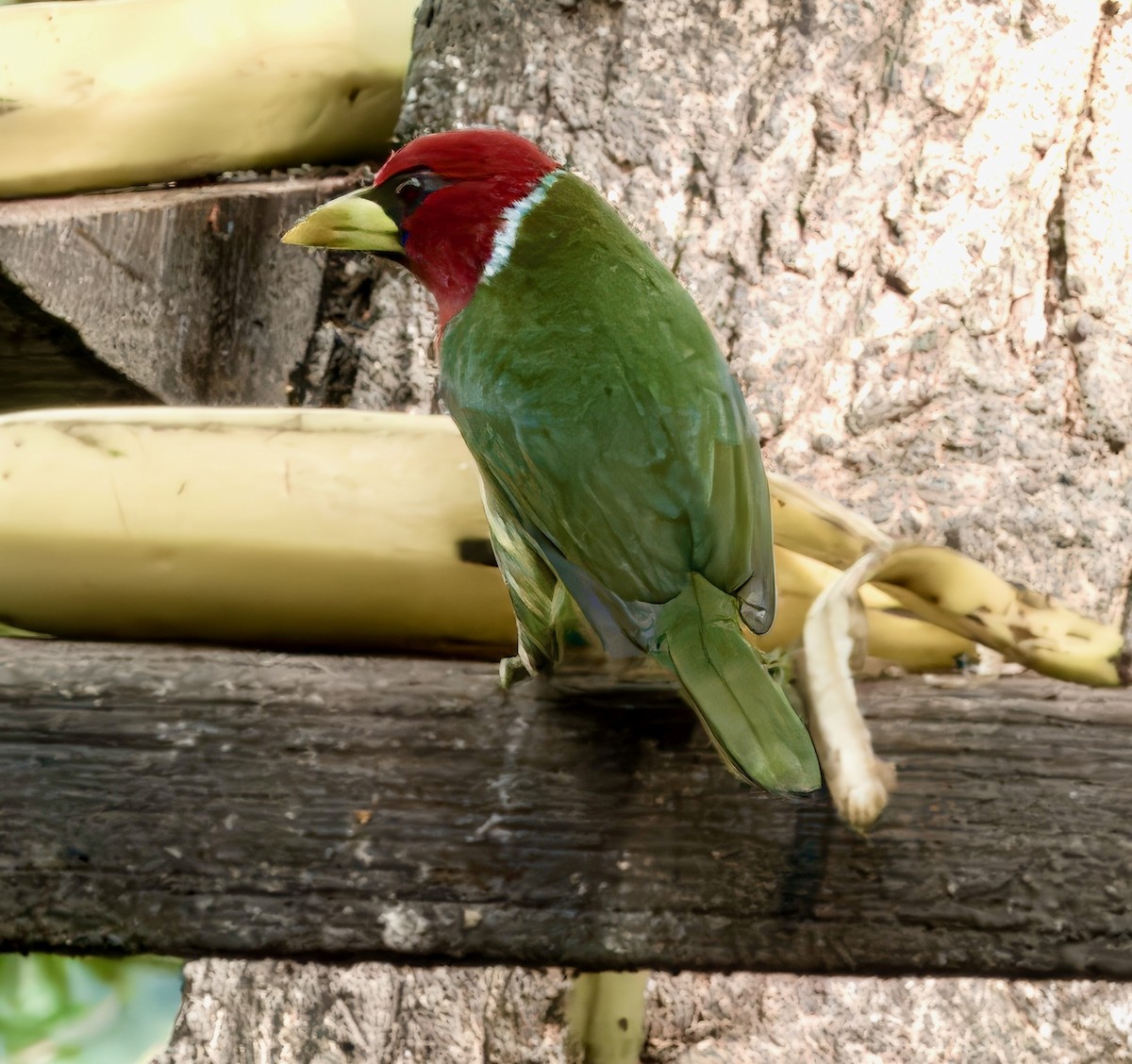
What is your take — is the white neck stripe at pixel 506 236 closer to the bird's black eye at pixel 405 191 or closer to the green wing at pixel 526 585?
the bird's black eye at pixel 405 191

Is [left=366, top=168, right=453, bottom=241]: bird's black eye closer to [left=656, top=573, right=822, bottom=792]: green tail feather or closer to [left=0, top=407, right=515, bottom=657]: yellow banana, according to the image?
[left=0, top=407, right=515, bottom=657]: yellow banana

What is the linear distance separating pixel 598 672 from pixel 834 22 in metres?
0.93

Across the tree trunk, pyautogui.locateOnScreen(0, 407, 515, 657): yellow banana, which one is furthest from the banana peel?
the tree trunk

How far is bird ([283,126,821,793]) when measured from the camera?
67 centimetres

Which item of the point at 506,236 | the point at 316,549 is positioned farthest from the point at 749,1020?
the point at 506,236

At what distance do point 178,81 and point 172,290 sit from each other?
0.89ft

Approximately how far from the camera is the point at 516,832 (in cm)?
76

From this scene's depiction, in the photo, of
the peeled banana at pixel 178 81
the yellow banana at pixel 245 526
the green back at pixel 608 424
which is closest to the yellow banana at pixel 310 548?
the yellow banana at pixel 245 526

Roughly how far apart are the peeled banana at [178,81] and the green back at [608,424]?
80 centimetres

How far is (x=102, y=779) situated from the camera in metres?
0.77

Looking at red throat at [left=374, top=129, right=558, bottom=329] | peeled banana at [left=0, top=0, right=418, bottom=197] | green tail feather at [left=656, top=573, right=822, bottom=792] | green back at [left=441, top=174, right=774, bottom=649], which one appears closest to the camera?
green tail feather at [left=656, top=573, right=822, bottom=792]

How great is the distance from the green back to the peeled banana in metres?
0.80

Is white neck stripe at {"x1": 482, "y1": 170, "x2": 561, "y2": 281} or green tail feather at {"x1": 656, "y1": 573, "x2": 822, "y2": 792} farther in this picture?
white neck stripe at {"x1": 482, "y1": 170, "x2": 561, "y2": 281}

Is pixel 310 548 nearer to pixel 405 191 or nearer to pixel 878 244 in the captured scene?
pixel 405 191
